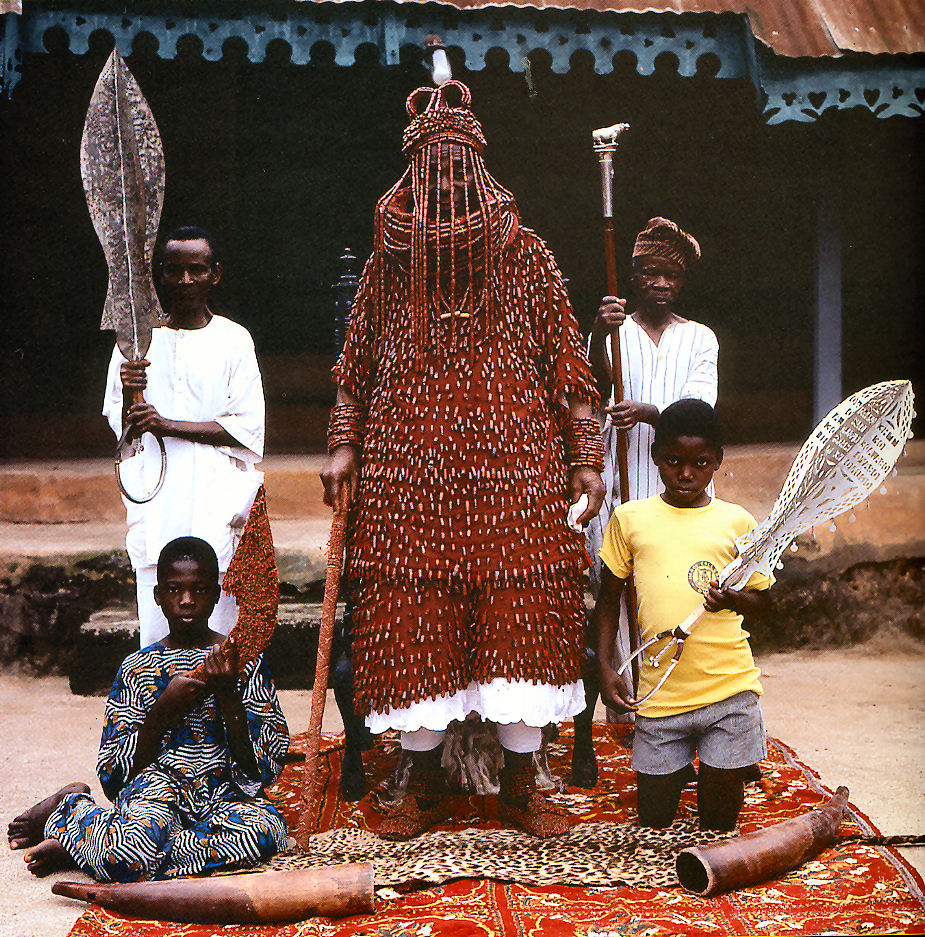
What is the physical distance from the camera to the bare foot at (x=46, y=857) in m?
3.43

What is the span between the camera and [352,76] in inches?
226

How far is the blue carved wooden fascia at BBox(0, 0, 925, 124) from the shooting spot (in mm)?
4414

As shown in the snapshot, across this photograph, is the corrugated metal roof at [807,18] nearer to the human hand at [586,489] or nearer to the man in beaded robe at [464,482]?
the man in beaded robe at [464,482]

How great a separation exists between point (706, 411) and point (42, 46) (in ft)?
9.56

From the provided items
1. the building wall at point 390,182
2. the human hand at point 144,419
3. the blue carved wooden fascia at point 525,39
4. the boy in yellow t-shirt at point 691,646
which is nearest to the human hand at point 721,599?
the boy in yellow t-shirt at point 691,646

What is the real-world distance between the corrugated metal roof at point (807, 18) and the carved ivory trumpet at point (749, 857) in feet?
10.3

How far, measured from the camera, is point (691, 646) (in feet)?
12.1

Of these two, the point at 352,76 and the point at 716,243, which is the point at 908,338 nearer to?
the point at 716,243

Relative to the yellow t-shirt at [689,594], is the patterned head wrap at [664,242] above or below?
above

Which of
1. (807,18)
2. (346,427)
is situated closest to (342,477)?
(346,427)

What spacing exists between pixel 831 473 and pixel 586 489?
2.56ft

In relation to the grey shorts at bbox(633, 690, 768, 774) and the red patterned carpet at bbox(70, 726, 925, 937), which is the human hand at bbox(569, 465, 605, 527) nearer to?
the grey shorts at bbox(633, 690, 768, 774)

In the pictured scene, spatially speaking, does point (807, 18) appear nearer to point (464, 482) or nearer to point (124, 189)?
point (464, 482)

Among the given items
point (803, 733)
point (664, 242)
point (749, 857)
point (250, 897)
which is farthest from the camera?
point (803, 733)
